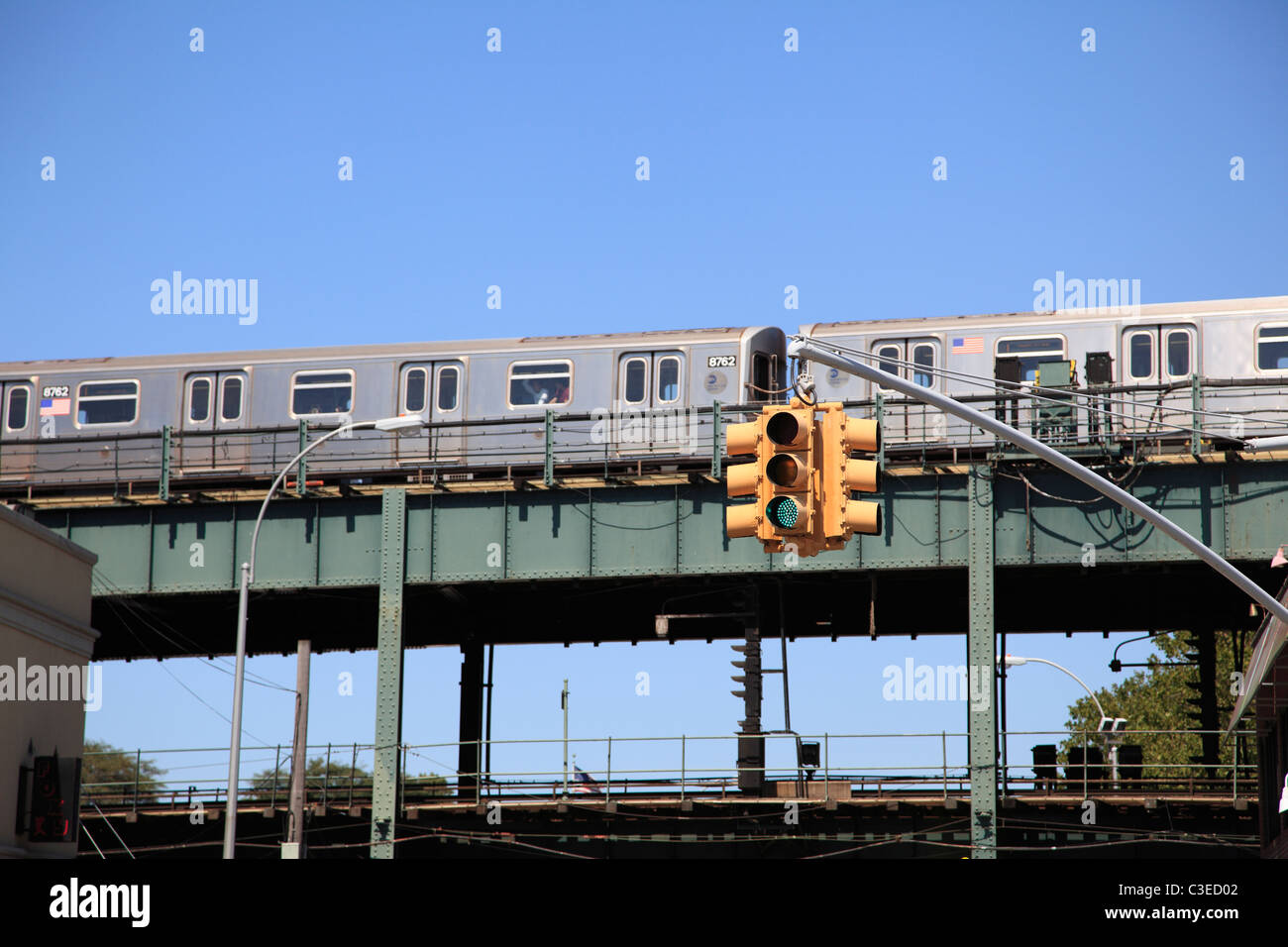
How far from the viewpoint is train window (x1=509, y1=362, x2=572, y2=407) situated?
38.8m

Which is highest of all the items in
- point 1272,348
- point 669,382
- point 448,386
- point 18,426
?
point 1272,348

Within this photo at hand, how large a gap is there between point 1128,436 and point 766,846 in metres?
11.2

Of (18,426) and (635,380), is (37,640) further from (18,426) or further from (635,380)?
(18,426)

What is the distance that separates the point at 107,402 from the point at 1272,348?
27283 millimetres

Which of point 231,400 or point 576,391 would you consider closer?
point 576,391

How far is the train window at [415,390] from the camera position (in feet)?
131

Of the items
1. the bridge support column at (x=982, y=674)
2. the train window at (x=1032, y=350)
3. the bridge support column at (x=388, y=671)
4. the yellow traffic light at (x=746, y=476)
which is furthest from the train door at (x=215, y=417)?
the yellow traffic light at (x=746, y=476)

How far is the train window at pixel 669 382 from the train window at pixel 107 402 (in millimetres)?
13255

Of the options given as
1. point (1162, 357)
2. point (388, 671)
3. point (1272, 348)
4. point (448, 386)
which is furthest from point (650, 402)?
point (1272, 348)

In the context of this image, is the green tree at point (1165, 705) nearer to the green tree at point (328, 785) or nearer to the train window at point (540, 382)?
the green tree at point (328, 785)

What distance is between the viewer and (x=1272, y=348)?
1379 inches

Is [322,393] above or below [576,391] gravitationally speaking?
above

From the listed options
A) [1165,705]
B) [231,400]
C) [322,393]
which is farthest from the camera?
[1165,705]

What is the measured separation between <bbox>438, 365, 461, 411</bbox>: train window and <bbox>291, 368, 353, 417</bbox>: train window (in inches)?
89.6
